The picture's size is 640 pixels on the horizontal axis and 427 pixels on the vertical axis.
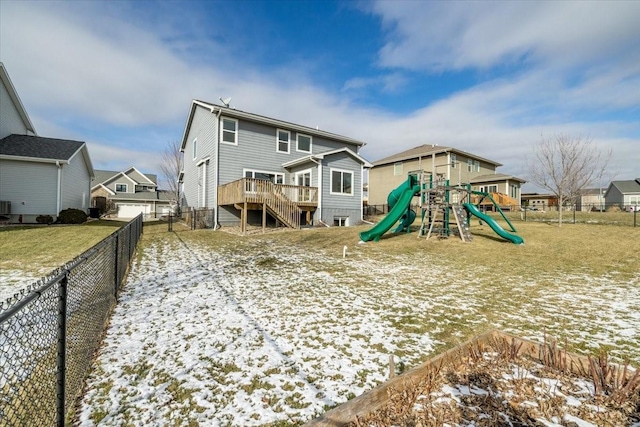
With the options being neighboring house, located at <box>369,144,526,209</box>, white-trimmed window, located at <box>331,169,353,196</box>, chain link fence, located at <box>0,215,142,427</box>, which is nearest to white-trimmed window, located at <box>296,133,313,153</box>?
white-trimmed window, located at <box>331,169,353,196</box>

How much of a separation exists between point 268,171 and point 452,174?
21.0 m

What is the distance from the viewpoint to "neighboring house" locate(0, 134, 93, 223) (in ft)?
53.6

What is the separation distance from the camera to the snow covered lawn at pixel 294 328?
281cm

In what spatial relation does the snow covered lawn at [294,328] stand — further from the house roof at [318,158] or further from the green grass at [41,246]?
the house roof at [318,158]

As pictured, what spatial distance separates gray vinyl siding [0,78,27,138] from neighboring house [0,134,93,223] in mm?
533

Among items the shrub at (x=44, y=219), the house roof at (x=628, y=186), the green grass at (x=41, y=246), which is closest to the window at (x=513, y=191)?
the house roof at (x=628, y=186)

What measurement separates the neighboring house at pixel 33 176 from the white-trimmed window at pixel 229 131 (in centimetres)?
965

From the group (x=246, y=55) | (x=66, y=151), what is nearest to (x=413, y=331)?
(x=246, y=55)

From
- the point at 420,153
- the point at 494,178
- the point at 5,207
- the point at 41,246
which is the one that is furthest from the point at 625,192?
the point at 5,207

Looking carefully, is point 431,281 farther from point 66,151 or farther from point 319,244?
point 66,151

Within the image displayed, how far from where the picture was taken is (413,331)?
4312 mm

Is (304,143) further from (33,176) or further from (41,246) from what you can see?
(33,176)

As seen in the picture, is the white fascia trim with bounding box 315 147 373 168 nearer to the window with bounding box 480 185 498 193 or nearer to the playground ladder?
the playground ladder

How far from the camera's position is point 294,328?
14.5ft
